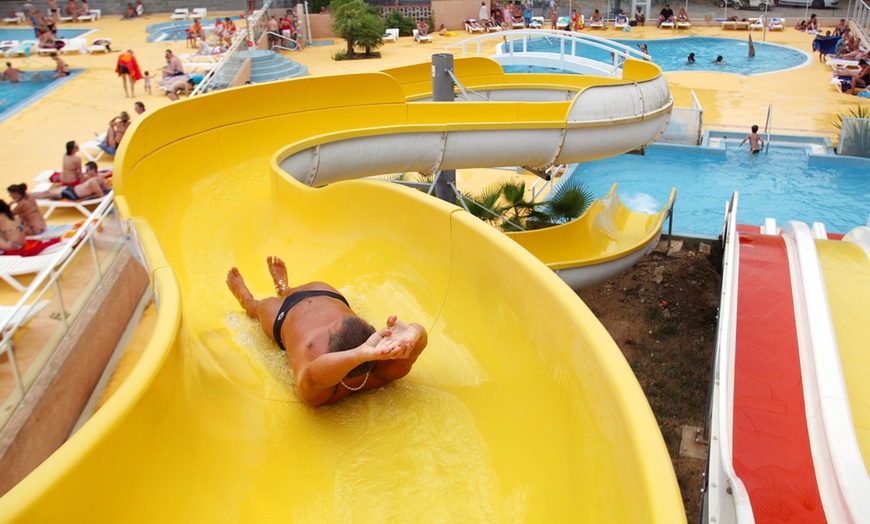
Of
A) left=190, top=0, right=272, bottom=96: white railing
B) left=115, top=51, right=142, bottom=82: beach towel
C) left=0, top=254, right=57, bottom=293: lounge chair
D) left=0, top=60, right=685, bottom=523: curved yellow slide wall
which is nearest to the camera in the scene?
left=0, top=60, right=685, bottom=523: curved yellow slide wall

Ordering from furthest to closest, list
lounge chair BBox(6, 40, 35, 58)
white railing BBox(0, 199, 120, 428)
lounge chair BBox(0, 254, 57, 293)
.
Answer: lounge chair BBox(6, 40, 35, 58), lounge chair BBox(0, 254, 57, 293), white railing BBox(0, 199, 120, 428)

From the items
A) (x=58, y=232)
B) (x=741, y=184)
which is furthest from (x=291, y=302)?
(x=741, y=184)

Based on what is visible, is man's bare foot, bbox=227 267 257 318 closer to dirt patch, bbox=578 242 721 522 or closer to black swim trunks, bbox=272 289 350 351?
black swim trunks, bbox=272 289 350 351

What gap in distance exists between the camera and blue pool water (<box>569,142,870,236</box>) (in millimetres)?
13914

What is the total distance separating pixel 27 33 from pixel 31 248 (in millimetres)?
21350

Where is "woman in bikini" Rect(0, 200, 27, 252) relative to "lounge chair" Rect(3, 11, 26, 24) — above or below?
below

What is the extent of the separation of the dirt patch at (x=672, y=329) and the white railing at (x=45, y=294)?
5202mm

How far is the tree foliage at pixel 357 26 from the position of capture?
76.1ft

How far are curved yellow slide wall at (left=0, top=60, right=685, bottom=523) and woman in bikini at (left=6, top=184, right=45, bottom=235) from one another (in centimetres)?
289

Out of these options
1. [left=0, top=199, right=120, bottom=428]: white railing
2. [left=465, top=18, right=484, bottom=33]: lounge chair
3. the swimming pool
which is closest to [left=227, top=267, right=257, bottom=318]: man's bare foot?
[left=0, top=199, right=120, bottom=428]: white railing

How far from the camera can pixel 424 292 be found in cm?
413

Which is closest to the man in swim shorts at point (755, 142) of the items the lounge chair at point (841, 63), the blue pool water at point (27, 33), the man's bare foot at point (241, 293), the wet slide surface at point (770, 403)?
the lounge chair at point (841, 63)

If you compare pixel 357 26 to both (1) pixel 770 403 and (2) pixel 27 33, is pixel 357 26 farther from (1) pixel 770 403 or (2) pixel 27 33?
(1) pixel 770 403

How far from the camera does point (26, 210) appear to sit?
759 cm
